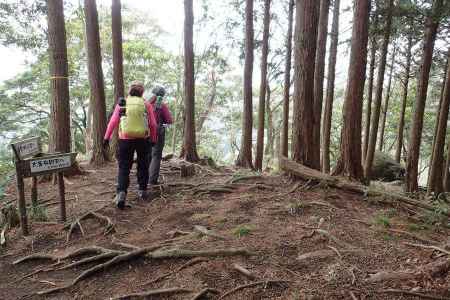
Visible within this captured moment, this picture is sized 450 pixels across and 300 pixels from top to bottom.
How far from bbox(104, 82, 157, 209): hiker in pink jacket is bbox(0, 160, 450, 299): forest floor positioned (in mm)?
681

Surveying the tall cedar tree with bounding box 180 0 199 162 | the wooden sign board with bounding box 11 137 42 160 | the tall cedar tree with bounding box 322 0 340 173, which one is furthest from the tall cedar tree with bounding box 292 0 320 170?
the tall cedar tree with bounding box 322 0 340 173

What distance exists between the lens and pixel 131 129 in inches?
210

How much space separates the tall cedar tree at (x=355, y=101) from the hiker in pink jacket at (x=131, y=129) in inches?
160

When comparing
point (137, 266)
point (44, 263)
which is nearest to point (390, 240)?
point (137, 266)

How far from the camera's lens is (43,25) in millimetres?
13023

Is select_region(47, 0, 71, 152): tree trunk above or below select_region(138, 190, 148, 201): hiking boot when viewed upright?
above

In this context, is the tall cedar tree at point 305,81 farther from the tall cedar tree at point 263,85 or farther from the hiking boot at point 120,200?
the tall cedar tree at point 263,85

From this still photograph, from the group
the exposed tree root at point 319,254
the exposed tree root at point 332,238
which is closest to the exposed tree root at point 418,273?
the exposed tree root at point 319,254

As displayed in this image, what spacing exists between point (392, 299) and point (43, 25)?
14.6 metres

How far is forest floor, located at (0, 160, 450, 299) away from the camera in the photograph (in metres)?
2.89

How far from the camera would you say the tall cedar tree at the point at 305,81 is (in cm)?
Answer: 591

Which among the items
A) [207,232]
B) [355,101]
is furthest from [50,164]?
[355,101]

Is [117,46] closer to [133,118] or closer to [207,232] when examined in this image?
[133,118]

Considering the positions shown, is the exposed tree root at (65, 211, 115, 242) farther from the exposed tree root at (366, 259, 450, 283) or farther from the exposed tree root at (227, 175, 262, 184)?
the exposed tree root at (366, 259, 450, 283)
